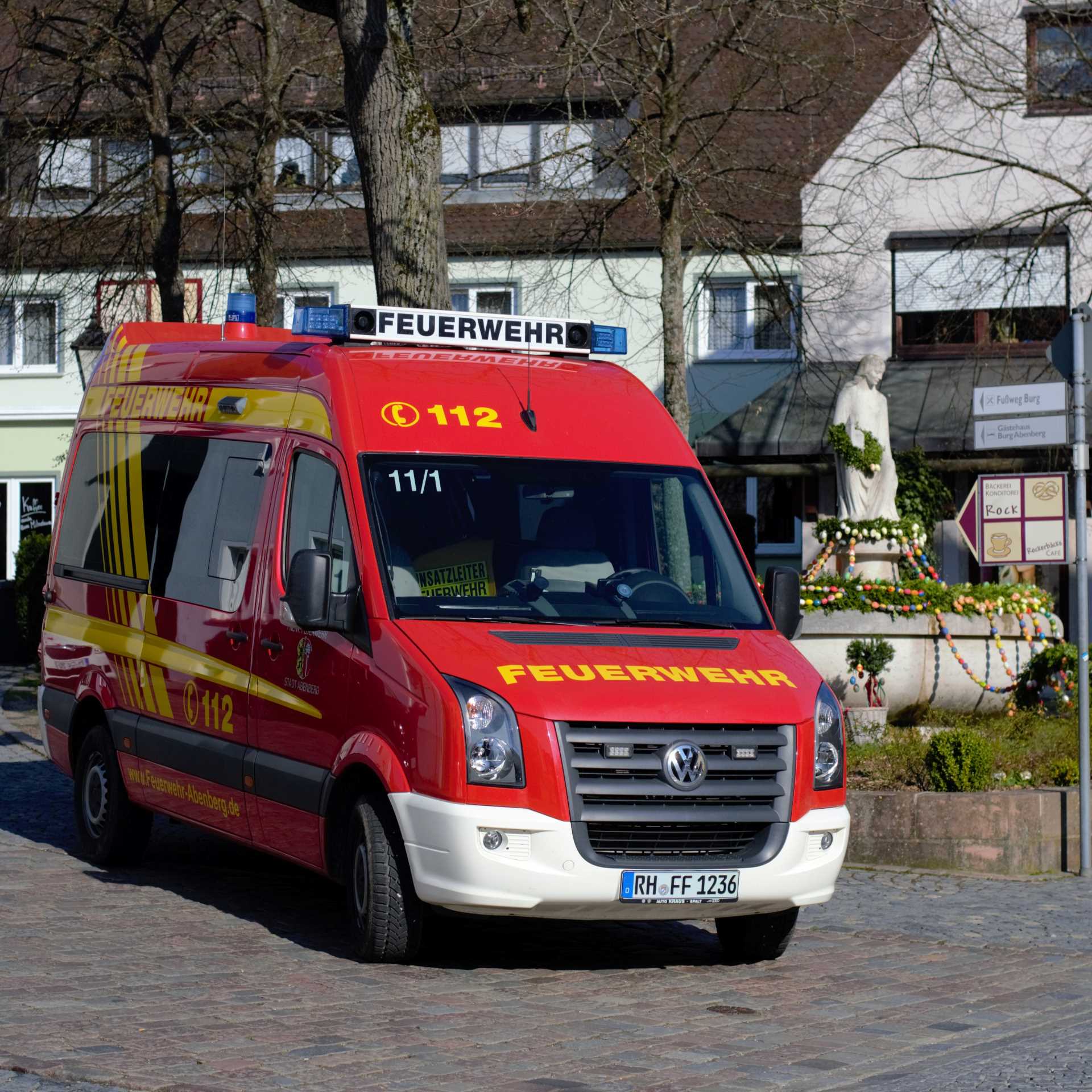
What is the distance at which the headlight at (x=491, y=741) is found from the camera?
7.38 metres

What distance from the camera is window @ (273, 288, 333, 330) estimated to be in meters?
22.8

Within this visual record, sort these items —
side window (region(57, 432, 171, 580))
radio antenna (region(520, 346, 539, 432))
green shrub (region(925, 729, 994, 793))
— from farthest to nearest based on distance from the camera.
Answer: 1. green shrub (region(925, 729, 994, 793))
2. side window (region(57, 432, 171, 580))
3. radio antenna (region(520, 346, 539, 432))

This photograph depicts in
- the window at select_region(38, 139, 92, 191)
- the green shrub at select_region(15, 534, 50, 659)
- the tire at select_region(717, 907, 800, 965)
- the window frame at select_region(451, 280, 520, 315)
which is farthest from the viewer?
the window frame at select_region(451, 280, 520, 315)

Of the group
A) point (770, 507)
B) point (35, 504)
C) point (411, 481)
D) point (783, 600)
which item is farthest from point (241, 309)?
point (35, 504)

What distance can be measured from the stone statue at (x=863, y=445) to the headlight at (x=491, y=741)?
33.5 feet

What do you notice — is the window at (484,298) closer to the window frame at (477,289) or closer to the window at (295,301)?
the window frame at (477,289)

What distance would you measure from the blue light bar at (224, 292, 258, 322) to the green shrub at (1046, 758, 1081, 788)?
5.57m

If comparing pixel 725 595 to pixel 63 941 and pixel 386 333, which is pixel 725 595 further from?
pixel 63 941

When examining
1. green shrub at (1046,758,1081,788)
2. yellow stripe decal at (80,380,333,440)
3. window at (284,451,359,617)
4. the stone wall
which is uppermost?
yellow stripe decal at (80,380,333,440)

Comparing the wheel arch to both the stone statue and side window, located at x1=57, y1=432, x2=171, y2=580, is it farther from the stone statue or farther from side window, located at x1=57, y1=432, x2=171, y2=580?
the stone statue

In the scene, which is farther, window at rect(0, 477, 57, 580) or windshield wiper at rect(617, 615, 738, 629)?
window at rect(0, 477, 57, 580)

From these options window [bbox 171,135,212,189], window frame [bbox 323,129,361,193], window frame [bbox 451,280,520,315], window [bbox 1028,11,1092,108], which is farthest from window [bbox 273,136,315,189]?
window [bbox 1028,11,1092,108]

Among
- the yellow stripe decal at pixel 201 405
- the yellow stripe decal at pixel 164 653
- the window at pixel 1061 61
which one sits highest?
the window at pixel 1061 61

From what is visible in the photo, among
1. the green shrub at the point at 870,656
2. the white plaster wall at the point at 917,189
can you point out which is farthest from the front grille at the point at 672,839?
the white plaster wall at the point at 917,189
